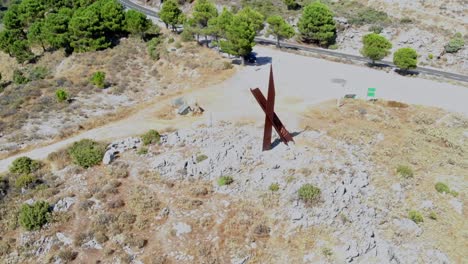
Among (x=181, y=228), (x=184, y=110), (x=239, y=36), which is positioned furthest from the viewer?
(x=239, y=36)

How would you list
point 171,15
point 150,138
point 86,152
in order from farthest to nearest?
point 171,15 → point 150,138 → point 86,152

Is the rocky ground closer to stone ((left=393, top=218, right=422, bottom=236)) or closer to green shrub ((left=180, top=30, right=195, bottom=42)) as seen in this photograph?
stone ((left=393, top=218, right=422, bottom=236))

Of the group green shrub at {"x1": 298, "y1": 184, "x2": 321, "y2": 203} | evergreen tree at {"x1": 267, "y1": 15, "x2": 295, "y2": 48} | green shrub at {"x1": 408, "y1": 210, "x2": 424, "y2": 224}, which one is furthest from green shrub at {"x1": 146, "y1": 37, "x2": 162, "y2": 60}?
green shrub at {"x1": 408, "y1": 210, "x2": 424, "y2": 224}

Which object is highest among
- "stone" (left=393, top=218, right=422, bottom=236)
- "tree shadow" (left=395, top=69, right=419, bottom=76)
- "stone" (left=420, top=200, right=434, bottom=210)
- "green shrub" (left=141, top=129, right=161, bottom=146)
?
"tree shadow" (left=395, top=69, right=419, bottom=76)

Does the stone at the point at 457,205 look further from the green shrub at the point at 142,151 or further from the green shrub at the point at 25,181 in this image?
the green shrub at the point at 25,181

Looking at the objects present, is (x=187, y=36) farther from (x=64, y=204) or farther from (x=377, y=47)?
(x=64, y=204)

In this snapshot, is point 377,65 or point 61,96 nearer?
point 61,96

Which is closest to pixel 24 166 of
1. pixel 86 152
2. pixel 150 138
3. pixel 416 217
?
pixel 86 152
